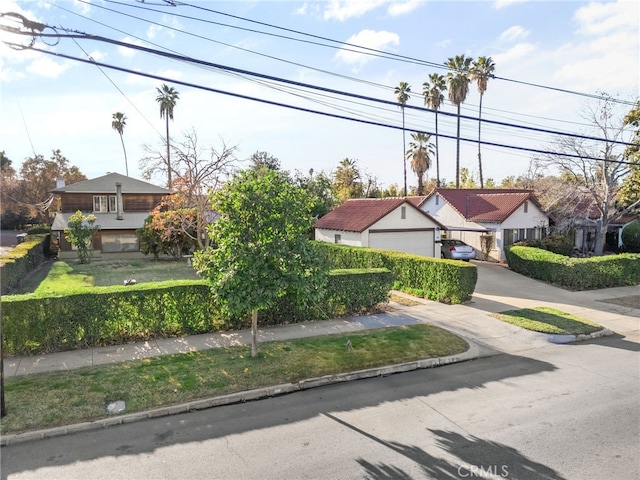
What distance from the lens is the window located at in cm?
3522

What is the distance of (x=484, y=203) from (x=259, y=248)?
24901mm

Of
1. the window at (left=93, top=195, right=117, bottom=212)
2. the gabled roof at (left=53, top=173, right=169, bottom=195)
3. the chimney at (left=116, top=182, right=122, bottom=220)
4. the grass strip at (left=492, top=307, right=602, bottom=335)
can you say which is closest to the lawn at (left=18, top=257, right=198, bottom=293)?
the chimney at (left=116, top=182, right=122, bottom=220)

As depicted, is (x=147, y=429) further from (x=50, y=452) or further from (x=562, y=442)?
(x=562, y=442)

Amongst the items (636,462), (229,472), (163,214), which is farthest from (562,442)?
(163,214)

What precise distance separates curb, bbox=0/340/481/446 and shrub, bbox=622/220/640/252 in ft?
87.6

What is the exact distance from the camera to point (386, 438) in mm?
6602

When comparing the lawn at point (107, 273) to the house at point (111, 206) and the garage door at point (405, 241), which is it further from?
the garage door at point (405, 241)

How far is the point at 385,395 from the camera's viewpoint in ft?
27.3

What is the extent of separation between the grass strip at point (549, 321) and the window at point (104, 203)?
106 feet

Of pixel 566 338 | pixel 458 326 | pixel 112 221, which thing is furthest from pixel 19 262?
pixel 566 338

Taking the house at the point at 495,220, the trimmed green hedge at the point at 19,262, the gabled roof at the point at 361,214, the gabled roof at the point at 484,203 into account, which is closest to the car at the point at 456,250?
the house at the point at 495,220

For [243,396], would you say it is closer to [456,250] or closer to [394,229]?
[394,229]

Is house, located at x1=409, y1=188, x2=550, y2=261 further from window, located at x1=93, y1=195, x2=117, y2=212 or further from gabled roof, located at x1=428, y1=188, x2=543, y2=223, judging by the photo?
window, located at x1=93, y1=195, x2=117, y2=212

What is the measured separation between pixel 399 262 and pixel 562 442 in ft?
40.6
